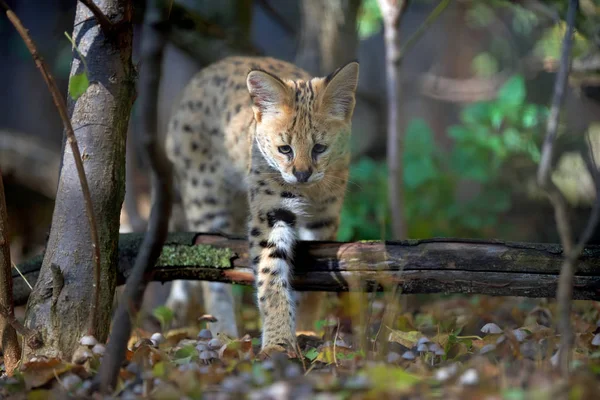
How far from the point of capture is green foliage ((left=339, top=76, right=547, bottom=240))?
637cm

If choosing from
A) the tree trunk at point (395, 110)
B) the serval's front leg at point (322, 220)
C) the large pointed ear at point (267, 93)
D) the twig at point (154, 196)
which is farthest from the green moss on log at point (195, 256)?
the tree trunk at point (395, 110)

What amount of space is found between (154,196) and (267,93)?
1.95 meters

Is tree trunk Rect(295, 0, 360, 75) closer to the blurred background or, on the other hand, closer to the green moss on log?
the blurred background

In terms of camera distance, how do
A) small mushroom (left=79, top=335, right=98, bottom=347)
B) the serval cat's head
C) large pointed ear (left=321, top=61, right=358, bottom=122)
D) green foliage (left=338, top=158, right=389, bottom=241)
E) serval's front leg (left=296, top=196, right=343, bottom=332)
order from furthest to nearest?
green foliage (left=338, top=158, right=389, bottom=241) → serval's front leg (left=296, top=196, right=343, bottom=332) → large pointed ear (left=321, top=61, right=358, bottom=122) → the serval cat's head → small mushroom (left=79, top=335, right=98, bottom=347)

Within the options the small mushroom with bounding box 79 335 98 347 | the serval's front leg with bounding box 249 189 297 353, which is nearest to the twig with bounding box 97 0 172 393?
the small mushroom with bounding box 79 335 98 347

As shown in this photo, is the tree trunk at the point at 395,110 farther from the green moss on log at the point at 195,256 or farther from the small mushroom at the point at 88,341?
the small mushroom at the point at 88,341

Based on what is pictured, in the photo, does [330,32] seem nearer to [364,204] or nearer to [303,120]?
[364,204]

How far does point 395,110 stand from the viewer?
216 inches

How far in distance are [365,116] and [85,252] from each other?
16.9ft

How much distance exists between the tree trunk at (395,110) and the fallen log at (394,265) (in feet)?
5.19

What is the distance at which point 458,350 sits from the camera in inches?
128

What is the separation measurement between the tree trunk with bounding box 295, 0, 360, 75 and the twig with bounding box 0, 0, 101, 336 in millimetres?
3618

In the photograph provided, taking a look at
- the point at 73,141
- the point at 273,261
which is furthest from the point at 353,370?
the point at 73,141

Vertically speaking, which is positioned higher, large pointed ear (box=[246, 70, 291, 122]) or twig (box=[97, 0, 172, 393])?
large pointed ear (box=[246, 70, 291, 122])
